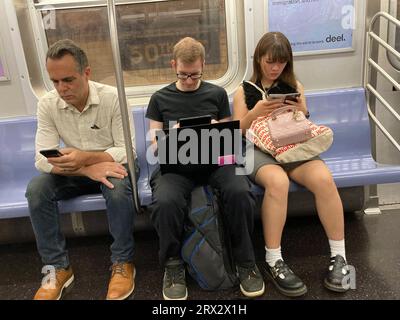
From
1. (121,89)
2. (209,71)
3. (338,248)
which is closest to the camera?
(121,89)

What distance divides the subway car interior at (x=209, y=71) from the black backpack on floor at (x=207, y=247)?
502 mm

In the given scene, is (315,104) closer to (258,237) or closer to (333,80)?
(333,80)

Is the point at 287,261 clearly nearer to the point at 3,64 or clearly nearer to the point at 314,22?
the point at 314,22

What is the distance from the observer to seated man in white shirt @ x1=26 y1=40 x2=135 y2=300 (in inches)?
81.6

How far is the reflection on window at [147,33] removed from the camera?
2.73 metres

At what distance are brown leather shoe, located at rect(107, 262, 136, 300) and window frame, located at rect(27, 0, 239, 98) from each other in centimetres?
135

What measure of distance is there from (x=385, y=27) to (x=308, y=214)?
1491 mm

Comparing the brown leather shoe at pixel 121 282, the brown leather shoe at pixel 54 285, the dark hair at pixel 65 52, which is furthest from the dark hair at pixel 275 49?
the brown leather shoe at pixel 54 285

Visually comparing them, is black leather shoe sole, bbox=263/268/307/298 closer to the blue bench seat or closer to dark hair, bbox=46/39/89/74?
the blue bench seat

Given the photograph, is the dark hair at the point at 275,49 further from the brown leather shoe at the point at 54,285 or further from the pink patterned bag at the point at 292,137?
the brown leather shoe at the point at 54,285

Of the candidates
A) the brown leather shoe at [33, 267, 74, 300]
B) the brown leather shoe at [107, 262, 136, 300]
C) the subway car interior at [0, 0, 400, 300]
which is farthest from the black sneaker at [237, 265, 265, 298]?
the brown leather shoe at [33, 267, 74, 300]

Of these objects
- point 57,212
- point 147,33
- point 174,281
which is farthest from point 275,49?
point 57,212

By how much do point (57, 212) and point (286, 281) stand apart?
136cm

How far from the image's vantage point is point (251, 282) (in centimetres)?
206
